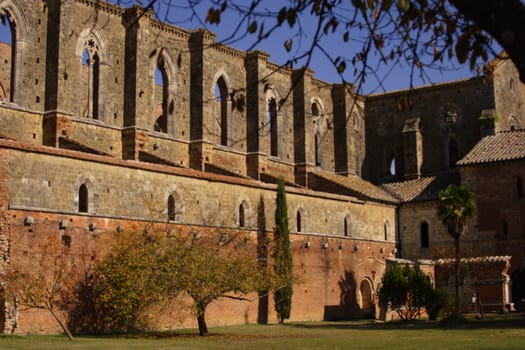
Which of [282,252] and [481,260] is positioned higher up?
[282,252]

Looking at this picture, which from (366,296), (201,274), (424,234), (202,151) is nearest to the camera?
(201,274)

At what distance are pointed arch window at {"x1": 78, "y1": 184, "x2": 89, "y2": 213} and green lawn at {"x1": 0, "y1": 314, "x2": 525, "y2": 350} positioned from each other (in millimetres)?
4185

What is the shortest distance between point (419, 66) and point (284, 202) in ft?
79.9

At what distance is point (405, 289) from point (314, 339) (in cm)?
1079

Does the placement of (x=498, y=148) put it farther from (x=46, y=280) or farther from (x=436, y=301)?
(x=46, y=280)

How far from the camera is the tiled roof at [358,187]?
1524 inches

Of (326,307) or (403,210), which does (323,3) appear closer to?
(326,307)

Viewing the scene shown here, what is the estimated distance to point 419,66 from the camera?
292 inches

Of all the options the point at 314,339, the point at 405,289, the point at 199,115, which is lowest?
the point at 314,339

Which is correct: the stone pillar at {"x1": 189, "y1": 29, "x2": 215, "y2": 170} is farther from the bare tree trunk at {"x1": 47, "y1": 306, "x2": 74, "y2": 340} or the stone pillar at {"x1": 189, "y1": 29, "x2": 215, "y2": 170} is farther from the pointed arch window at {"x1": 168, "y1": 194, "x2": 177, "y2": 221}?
the bare tree trunk at {"x1": 47, "y1": 306, "x2": 74, "y2": 340}

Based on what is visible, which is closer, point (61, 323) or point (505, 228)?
point (61, 323)

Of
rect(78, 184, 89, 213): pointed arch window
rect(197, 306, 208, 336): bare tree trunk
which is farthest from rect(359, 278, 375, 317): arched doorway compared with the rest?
rect(78, 184, 89, 213): pointed arch window

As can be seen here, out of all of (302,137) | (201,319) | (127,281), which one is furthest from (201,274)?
(302,137)

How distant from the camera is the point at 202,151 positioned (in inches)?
1340
